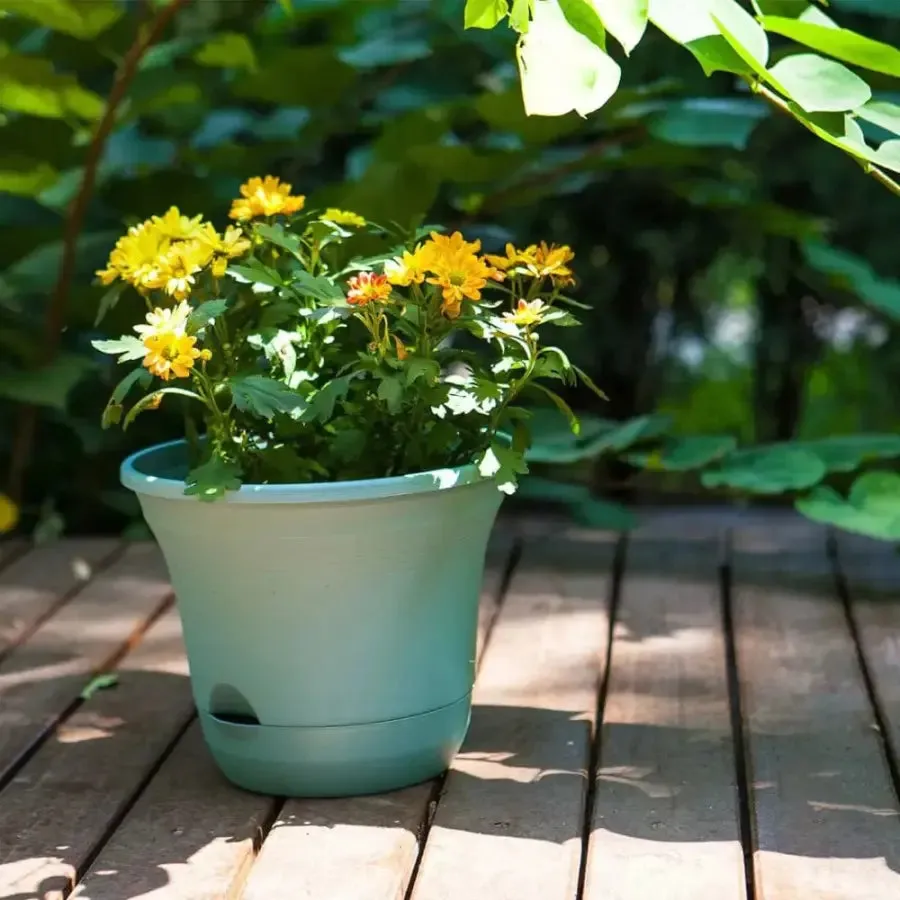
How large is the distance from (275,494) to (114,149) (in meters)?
1.24

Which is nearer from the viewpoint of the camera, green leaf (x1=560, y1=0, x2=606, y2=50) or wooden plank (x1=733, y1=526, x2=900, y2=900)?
green leaf (x1=560, y1=0, x2=606, y2=50)

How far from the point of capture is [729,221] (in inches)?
95.8

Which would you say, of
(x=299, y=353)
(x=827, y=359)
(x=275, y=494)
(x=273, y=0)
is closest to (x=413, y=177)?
(x=273, y=0)

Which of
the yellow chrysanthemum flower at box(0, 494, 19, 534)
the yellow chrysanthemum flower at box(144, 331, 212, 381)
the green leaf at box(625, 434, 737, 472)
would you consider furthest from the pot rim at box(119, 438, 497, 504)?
the yellow chrysanthemum flower at box(0, 494, 19, 534)

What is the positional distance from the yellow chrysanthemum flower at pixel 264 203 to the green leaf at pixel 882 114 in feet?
1.66

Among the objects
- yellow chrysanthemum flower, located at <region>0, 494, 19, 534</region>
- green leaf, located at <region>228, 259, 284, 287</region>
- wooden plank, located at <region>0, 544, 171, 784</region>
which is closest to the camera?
green leaf, located at <region>228, 259, 284, 287</region>

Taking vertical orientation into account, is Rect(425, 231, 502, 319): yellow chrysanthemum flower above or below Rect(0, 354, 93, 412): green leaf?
above

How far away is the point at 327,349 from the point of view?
127cm

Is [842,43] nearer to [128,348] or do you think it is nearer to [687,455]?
[128,348]

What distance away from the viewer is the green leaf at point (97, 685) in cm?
155

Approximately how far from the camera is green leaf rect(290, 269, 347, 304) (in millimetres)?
1191

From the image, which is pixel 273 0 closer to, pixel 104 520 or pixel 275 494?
pixel 104 520

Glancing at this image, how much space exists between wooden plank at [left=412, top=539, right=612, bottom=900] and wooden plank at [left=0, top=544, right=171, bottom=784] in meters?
0.46

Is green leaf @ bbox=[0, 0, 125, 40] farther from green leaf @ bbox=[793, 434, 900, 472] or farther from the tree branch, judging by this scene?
green leaf @ bbox=[793, 434, 900, 472]
